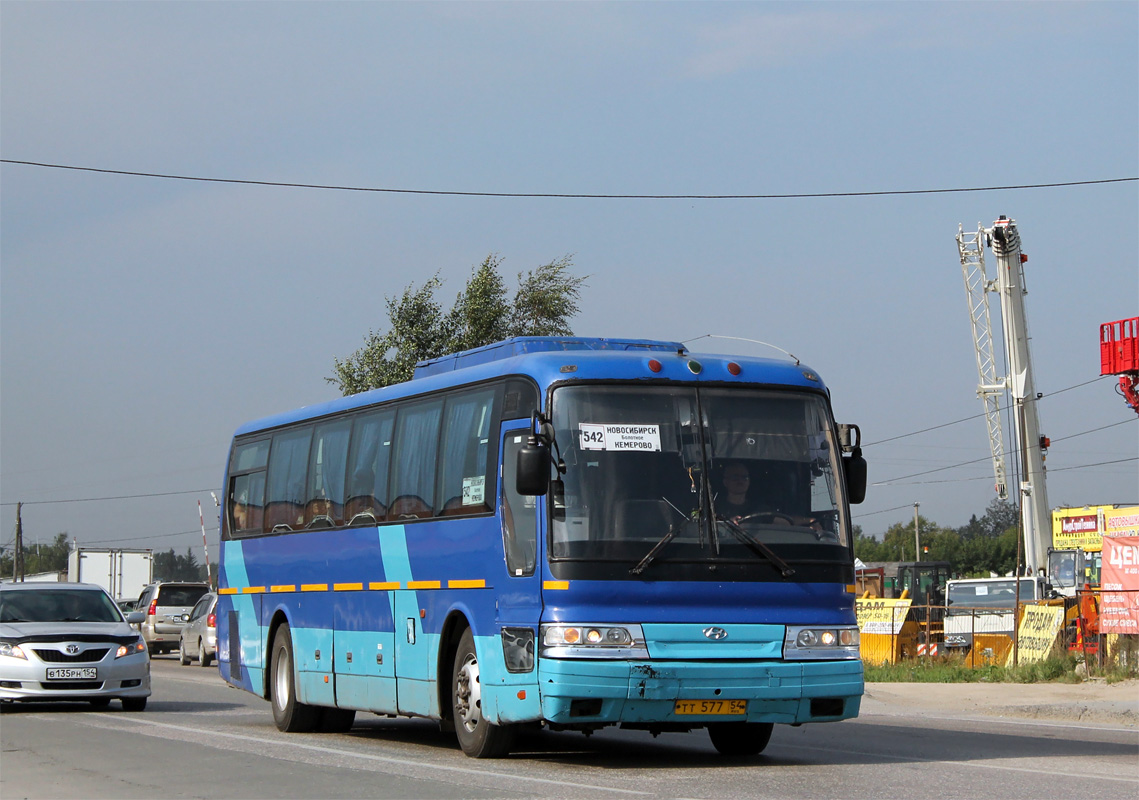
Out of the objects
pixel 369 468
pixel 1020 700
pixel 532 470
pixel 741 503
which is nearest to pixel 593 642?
pixel 532 470

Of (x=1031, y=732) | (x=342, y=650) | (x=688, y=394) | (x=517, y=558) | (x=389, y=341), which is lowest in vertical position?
(x=1031, y=732)

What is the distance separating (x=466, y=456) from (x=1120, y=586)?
14966mm

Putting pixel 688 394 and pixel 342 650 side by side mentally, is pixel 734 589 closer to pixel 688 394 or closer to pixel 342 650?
pixel 688 394

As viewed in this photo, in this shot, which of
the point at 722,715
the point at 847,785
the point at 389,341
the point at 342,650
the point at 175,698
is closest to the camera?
the point at 847,785

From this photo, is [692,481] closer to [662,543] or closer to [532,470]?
[662,543]

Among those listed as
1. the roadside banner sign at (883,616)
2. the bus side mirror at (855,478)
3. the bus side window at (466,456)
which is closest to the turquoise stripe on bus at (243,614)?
the bus side window at (466,456)

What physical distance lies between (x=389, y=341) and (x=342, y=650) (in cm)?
2048

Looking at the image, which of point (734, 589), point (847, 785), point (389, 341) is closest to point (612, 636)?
point (734, 589)

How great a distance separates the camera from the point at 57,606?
64.2ft

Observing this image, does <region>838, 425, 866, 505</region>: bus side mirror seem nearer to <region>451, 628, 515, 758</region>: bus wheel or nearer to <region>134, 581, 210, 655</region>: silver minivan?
<region>451, 628, 515, 758</region>: bus wheel

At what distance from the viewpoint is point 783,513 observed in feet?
37.6

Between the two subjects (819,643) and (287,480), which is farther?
(287,480)

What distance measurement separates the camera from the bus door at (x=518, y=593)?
1102 cm

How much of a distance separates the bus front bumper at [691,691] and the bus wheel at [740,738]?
1.30 m
